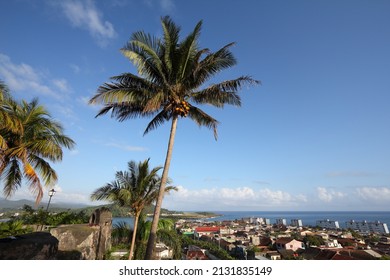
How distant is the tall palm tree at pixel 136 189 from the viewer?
41.5 ft

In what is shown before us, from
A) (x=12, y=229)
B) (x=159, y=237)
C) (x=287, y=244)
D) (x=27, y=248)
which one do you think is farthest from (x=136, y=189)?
(x=287, y=244)

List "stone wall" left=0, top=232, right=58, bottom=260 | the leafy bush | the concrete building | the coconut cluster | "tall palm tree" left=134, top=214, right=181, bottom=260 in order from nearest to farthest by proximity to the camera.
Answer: "stone wall" left=0, top=232, right=58, bottom=260, the coconut cluster, the leafy bush, "tall palm tree" left=134, top=214, right=181, bottom=260, the concrete building

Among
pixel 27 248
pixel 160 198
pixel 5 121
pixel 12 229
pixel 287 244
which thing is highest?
pixel 5 121

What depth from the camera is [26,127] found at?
8477mm

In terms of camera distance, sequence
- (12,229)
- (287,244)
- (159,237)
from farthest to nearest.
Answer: (287,244) → (159,237) → (12,229)

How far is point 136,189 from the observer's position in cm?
1294

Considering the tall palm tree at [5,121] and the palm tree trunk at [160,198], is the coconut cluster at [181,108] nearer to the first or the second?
the palm tree trunk at [160,198]

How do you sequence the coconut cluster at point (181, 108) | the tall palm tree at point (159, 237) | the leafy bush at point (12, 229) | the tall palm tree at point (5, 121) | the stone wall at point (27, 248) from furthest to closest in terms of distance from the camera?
1. the tall palm tree at point (159, 237)
2. the leafy bush at point (12, 229)
3. the coconut cluster at point (181, 108)
4. the tall palm tree at point (5, 121)
5. the stone wall at point (27, 248)

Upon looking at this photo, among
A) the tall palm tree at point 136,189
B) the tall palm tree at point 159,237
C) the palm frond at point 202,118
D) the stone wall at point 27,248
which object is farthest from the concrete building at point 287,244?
the stone wall at point 27,248

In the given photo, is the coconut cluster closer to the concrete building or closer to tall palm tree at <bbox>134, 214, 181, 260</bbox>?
tall palm tree at <bbox>134, 214, 181, 260</bbox>

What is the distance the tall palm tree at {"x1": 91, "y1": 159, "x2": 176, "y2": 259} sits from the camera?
41.5 ft

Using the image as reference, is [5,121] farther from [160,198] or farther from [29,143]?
[160,198]

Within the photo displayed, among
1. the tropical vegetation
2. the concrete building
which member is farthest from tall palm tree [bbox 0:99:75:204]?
the concrete building
